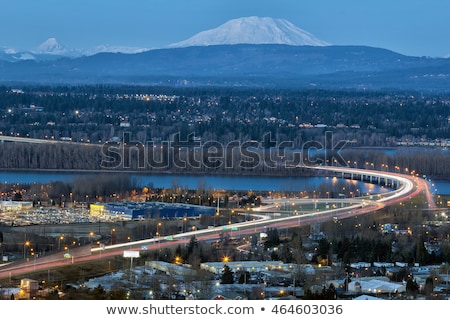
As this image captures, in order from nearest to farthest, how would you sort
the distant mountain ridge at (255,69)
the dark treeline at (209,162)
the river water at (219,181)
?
1. the river water at (219,181)
2. the dark treeline at (209,162)
3. the distant mountain ridge at (255,69)

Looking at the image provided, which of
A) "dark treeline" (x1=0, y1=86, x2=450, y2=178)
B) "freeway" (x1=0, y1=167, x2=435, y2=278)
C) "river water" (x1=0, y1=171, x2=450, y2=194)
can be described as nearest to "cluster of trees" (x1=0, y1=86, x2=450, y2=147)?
"dark treeline" (x1=0, y1=86, x2=450, y2=178)

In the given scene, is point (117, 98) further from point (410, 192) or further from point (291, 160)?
point (410, 192)

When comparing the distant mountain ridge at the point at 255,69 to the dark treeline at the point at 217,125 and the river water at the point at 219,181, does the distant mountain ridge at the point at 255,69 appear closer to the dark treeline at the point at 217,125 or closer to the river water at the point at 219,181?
the dark treeline at the point at 217,125

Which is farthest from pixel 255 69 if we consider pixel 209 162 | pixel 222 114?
pixel 209 162

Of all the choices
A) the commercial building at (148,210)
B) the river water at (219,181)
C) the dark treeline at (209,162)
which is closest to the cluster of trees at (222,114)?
the dark treeline at (209,162)

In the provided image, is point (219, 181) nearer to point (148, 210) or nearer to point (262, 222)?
point (148, 210)
